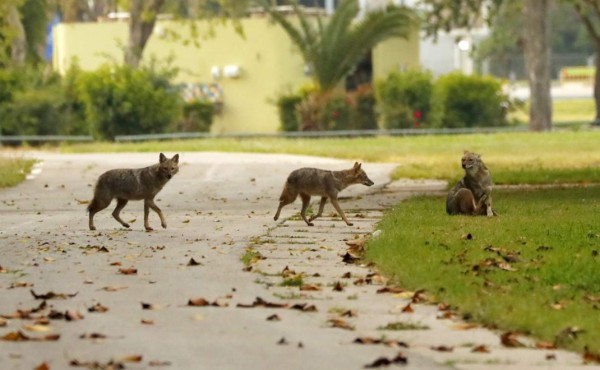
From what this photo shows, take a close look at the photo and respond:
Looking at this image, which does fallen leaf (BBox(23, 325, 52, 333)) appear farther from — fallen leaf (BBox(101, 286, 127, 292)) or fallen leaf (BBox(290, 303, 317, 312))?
fallen leaf (BBox(290, 303, 317, 312))

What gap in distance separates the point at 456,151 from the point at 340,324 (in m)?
23.9

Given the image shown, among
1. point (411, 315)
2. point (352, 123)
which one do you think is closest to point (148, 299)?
point (411, 315)

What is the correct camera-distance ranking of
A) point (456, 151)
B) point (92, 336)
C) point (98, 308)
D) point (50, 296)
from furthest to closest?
point (456, 151) < point (50, 296) < point (98, 308) < point (92, 336)

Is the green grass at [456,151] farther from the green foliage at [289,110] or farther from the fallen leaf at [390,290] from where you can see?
the fallen leaf at [390,290]

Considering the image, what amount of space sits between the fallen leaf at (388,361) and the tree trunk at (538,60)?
130ft

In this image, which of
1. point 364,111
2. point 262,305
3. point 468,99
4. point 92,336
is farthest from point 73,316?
point 468,99

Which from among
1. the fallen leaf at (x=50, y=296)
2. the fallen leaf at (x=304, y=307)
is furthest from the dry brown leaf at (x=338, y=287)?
the fallen leaf at (x=50, y=296)

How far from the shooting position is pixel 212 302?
11.2 m

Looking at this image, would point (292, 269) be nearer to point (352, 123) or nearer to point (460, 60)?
point (352, 123)

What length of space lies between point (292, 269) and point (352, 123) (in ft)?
111

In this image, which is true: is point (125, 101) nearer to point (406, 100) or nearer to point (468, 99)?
point (406, 100)

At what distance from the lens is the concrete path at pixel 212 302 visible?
927 centimetres

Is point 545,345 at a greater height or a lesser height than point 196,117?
greater

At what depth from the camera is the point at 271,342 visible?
969 centimetres
